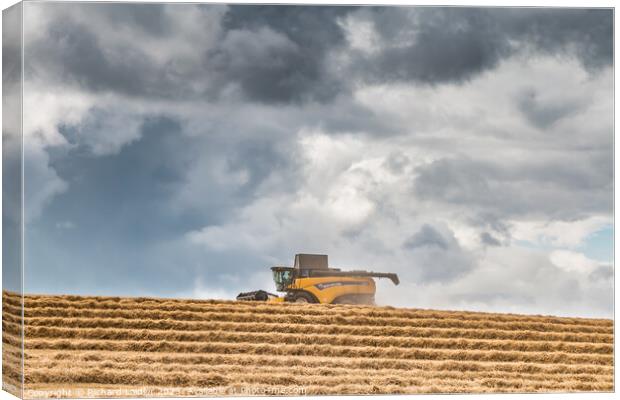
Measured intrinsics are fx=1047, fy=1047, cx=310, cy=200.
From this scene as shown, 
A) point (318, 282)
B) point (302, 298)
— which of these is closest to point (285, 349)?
point (318, 282)

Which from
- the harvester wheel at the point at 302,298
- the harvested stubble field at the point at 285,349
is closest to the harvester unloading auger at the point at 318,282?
the harvester wheel at the point at 302,298

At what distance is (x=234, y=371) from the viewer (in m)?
9.41

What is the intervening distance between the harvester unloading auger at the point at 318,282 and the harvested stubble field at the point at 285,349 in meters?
0.19

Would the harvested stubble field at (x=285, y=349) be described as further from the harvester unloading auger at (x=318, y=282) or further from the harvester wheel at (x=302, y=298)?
the harvester unloading auger at (x=318, y=282)

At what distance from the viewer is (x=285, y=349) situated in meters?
9.62

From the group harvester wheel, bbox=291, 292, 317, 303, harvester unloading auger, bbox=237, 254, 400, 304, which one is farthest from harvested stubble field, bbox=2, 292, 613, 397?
harvester unloading auger, bbox=237, 254, 400, 304

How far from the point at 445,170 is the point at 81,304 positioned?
358cm

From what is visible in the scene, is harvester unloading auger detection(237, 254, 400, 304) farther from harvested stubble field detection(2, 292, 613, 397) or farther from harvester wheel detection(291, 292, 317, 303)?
harvested stubble field detection(2, 292, 613, 397)

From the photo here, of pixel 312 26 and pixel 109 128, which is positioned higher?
pixel 312 26

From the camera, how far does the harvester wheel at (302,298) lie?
33.0 ft

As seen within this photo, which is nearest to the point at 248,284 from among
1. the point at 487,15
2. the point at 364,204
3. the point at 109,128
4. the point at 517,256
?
the point at 364,204

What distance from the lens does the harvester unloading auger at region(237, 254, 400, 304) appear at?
31.3 feet

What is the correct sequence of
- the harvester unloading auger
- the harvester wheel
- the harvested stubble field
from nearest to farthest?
1. the harvested stubble field
2. the harvester unloading auger
3. the harvester wheel

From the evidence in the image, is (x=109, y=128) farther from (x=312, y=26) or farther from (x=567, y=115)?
(x=567, y=115)
